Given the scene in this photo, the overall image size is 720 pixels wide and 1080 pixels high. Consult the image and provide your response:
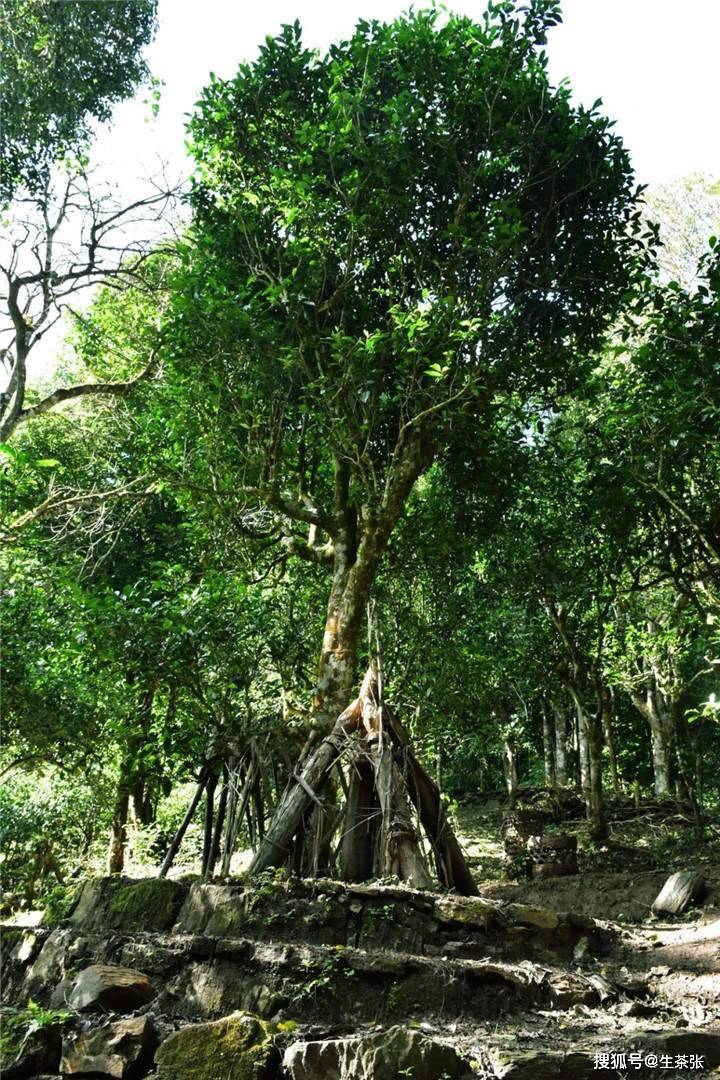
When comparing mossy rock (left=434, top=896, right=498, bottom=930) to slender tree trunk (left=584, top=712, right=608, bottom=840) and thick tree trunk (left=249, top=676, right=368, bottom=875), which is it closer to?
thick tree trunk (left=249, top=676, right=368, bottom=875)

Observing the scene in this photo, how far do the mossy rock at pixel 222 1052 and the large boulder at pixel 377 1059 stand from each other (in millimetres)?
137

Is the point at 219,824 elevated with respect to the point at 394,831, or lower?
elevated

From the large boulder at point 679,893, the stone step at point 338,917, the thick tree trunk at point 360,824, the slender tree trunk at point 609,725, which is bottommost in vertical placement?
the stone step at point 338,917

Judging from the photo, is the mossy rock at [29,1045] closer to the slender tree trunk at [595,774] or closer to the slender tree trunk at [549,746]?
the slender tree trunk at [595,774]

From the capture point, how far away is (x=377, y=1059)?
4098 millimetres

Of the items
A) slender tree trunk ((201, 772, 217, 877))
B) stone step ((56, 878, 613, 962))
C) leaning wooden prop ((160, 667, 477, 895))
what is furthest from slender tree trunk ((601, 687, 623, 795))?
stone step ((56, 878, 613, 962))

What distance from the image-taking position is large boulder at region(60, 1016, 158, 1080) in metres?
4.47

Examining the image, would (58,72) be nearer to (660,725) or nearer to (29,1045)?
(29,1045)

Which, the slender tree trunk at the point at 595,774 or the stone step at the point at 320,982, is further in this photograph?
the slender tree trunk at the point at 595,774

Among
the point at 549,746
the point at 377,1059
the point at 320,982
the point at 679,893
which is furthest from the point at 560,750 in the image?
the point at 377,1059

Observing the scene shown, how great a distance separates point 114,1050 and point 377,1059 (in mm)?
→ 1571

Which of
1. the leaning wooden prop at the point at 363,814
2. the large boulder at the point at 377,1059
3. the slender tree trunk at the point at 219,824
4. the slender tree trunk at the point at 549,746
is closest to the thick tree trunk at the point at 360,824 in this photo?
the leaning wooden prop at the point at 363,814

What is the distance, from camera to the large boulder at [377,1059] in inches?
160

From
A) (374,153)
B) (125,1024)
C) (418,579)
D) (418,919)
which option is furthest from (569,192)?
(125,1024)
